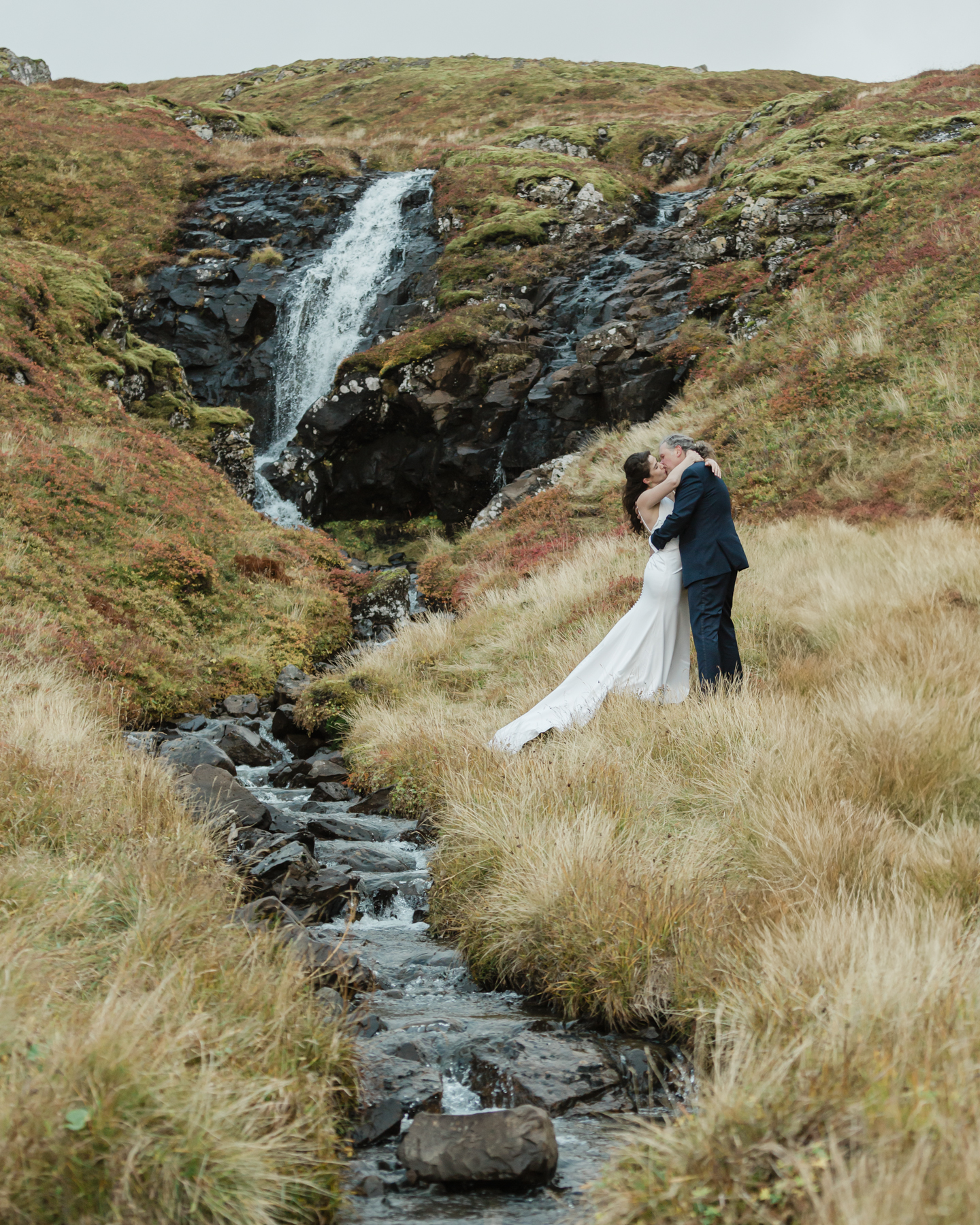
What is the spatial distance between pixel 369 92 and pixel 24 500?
170 feet

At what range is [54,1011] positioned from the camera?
8.82ft

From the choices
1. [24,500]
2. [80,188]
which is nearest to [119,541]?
[24,500]

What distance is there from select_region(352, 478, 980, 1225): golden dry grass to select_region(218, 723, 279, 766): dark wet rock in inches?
47.1

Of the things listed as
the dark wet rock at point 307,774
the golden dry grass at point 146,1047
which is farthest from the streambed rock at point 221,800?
the dark wet rock at point 307,774

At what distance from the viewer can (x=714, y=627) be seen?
711 centimetres

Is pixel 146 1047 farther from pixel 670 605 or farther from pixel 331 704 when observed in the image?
pixel 331 704

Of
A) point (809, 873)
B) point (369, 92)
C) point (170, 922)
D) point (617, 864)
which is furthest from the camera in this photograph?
point (369, 92)

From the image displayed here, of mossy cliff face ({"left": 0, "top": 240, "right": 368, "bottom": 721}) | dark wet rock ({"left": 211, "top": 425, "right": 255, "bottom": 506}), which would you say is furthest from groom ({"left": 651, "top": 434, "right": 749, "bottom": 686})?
dark wet rock ({"left": 211, "top": 425, "right": 255, "bottom": 506})

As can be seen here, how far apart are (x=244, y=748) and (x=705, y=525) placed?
553 centimetres

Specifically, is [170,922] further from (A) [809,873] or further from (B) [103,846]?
(A) [809,873]

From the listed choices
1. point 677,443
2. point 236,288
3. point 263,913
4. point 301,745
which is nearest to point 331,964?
point 263,913

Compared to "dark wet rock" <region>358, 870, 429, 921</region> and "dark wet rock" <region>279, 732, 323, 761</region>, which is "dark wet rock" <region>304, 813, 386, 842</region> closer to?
"dark wet rock" <region>358, 870, 429, 921</region>

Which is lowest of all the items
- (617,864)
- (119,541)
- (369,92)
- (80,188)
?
(617,864)

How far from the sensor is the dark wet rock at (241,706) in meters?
11.2
